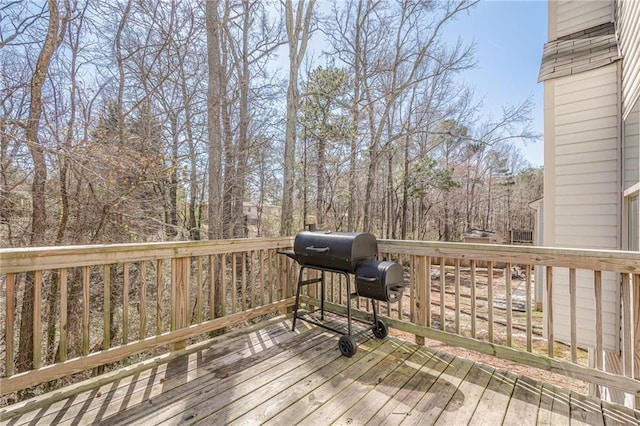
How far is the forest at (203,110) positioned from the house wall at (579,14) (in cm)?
445

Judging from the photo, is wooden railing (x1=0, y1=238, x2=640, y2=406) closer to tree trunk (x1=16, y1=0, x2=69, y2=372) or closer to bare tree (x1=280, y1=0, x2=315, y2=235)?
tree trunk (x1=16, y1=0, x2=69, y2=372)

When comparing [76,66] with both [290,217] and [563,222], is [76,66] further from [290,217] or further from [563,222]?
[563,222]

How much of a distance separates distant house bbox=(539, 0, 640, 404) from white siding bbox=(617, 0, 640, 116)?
0.01m

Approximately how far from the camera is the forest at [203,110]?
4.16 metres

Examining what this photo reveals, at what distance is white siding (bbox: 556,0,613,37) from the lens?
12.2 feet

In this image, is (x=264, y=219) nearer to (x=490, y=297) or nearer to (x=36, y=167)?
(x=36, y=167)

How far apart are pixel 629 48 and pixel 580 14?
4.75 ft

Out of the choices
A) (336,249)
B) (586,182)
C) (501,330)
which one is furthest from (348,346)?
(501,330)

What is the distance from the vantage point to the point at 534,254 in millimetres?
2277

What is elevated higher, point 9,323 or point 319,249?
point 319,249

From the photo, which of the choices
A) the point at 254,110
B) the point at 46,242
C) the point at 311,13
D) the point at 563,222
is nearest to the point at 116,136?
the point at 46,242

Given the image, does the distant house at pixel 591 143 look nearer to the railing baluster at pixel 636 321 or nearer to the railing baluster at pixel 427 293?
the railing baluster at pixel 636 321

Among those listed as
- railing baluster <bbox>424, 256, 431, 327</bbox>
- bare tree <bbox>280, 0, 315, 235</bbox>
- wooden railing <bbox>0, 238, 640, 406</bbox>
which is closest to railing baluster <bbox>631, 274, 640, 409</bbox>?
wooden railing <bbox>0, 238, 640, 406</bbox>

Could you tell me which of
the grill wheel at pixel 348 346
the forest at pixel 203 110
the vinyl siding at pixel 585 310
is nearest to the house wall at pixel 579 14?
the vinyl siding at pixel 585 310
